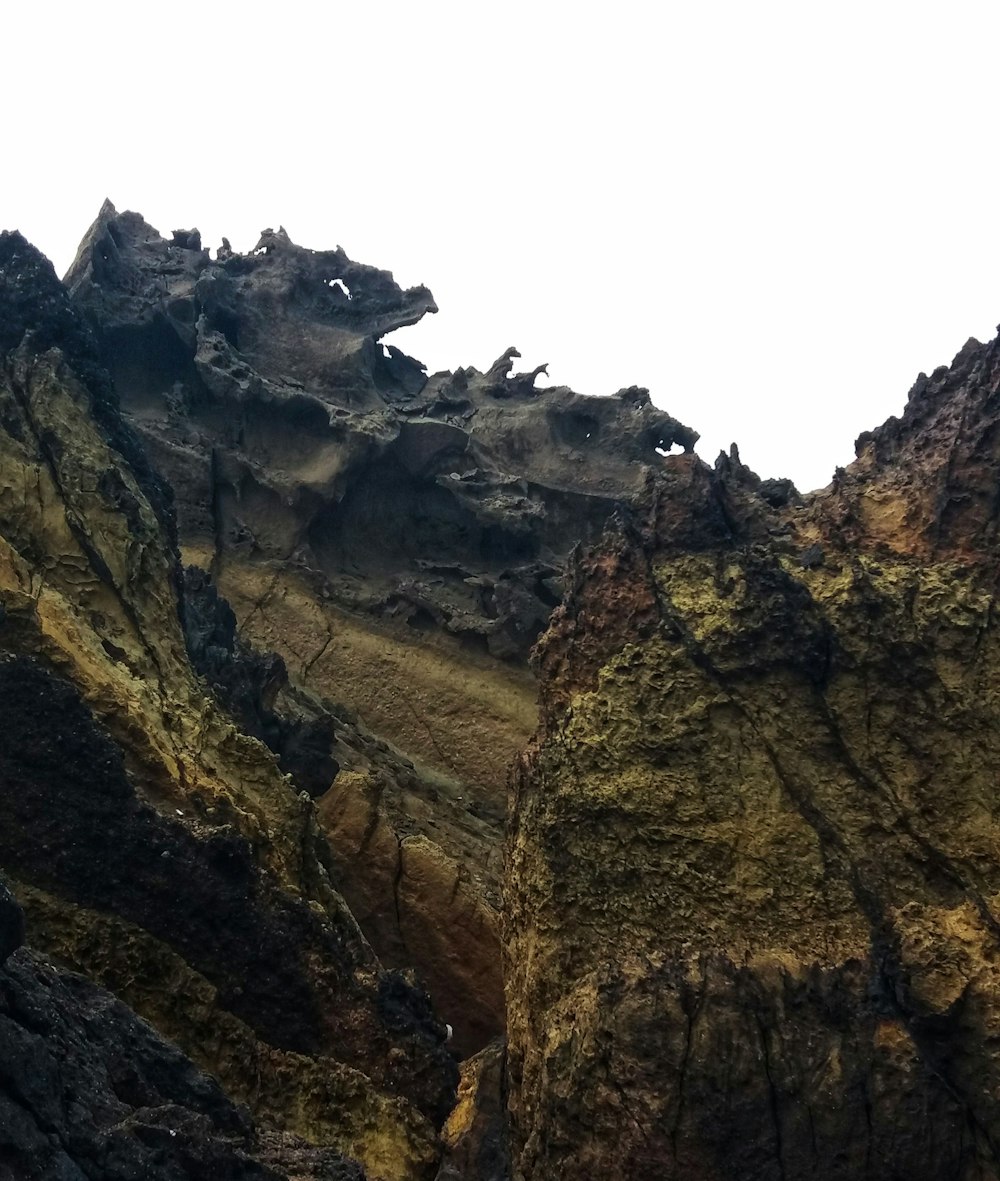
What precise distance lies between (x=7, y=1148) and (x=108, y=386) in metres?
9.05

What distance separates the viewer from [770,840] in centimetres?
748

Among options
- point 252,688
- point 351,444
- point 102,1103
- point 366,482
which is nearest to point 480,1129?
point 102,1103

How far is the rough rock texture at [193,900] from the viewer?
23.4ft

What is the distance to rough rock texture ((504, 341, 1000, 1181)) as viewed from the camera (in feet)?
21.1

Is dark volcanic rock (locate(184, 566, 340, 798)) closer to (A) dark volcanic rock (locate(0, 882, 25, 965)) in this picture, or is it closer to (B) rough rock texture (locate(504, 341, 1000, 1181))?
(B) rough rock texture (locate(504, 341, 1000, 1181))

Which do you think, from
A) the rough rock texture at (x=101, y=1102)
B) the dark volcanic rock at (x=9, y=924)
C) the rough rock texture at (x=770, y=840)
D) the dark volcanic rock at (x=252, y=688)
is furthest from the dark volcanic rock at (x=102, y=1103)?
the dark volcanic rock at (x=252, y=688)

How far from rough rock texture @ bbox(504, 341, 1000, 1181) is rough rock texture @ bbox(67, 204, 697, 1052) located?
625 centimetres

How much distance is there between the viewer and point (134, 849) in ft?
24.3

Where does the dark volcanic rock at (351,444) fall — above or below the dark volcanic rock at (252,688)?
above

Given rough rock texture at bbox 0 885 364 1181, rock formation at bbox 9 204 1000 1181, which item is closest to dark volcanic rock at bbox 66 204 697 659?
rock formation at bbox 9 204 1000 1181

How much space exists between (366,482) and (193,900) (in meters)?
13.2

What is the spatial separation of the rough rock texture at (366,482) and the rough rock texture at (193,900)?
500cm

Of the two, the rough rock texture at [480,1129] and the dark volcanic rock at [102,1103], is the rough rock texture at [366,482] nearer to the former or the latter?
the rough rock texture at [480,1129]

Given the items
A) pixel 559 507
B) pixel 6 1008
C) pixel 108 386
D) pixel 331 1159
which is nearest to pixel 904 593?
pixel 331 1159
